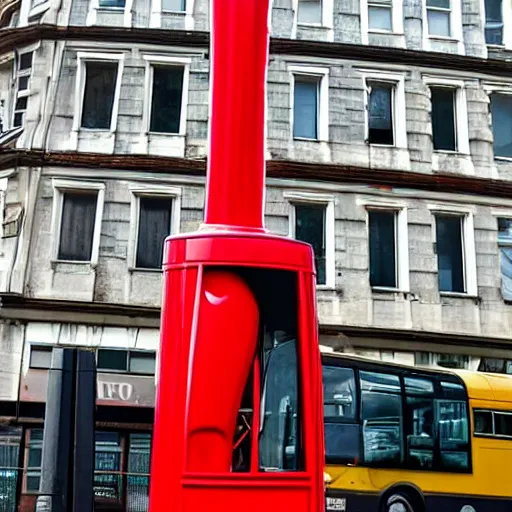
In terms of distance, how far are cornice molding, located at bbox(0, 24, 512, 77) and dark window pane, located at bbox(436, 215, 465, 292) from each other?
10.6ft

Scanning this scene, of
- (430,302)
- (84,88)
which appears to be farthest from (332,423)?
(84,88)

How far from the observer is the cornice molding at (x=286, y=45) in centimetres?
1380

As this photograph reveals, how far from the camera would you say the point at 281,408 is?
11.7 ft

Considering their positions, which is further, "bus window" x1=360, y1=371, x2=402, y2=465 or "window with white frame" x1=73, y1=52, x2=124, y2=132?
"window with white frame" x1=73, y1=52, x2=124, y2=132

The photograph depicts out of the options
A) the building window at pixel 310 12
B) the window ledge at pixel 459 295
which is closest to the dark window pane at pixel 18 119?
the building window at pixel 310 12

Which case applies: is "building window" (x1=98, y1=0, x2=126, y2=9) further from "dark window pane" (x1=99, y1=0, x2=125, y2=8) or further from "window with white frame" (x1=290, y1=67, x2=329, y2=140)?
"window with white frame" (x1=290, y1=67, x2=329, y2=140)

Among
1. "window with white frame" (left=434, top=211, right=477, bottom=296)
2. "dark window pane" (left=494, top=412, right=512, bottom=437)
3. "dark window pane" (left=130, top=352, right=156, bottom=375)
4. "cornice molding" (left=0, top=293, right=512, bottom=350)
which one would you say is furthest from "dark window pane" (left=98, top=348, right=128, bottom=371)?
"dark window pane" (left=494, top=412, right=512, bottom=437)

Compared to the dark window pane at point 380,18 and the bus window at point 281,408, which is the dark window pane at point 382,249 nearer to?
the dark window pane at point 380,18

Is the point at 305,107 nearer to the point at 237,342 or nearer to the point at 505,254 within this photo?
the point at 505,254

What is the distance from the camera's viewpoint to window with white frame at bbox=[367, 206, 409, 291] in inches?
532

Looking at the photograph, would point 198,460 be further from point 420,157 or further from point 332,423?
point 420,157

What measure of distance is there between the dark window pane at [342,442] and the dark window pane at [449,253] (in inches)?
186

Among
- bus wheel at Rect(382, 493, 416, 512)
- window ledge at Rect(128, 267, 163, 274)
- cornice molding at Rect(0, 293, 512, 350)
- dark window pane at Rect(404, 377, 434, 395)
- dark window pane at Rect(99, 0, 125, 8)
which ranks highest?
dark window pane at Rect(99, 0, 125, 8)

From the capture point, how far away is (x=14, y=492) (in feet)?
35.2
